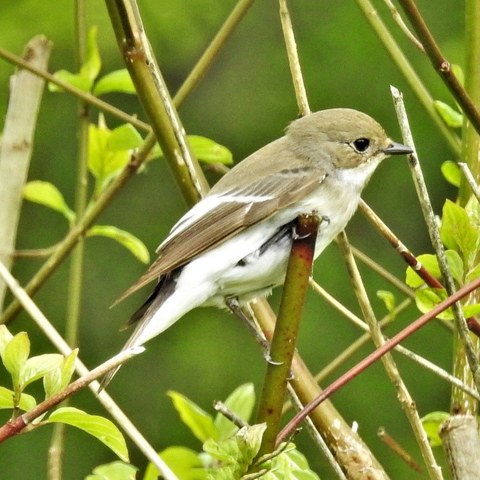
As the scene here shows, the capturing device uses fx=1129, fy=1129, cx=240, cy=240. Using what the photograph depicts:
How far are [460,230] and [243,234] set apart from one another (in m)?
1.09

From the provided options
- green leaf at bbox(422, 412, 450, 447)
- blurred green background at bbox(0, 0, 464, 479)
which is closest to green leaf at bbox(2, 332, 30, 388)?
green leaf at bbox(422, 412, 450, 447)

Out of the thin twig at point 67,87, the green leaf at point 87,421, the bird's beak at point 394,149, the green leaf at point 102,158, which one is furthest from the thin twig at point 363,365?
the bird's beak at point 394,149

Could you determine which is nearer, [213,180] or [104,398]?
[104,398]

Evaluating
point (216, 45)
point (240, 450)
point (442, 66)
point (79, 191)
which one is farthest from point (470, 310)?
point (79, 191)

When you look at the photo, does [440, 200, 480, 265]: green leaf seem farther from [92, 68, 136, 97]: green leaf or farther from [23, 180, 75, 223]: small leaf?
[23, 180, 75, 223]: small leaf

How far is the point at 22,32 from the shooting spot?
4.48 metres

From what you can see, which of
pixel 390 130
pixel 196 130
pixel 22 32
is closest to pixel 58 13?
pixel 22 32

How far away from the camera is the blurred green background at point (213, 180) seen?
520 cm

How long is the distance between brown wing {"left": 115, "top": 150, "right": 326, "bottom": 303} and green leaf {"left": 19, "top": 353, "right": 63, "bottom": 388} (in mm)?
1250

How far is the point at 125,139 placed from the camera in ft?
9.11

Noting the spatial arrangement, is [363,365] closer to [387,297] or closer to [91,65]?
[387,297]

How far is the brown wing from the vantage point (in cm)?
303

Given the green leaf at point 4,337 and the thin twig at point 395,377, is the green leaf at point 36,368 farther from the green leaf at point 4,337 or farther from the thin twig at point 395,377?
the thin twig at point 395,377

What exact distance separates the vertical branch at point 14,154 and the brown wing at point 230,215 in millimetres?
405
